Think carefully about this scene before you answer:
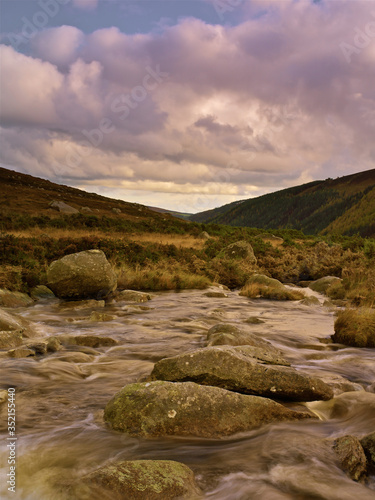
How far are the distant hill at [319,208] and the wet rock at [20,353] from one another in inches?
3282

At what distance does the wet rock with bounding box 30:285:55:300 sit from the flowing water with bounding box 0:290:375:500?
3936 millimetres

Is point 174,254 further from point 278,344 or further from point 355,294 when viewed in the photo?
point 278,344

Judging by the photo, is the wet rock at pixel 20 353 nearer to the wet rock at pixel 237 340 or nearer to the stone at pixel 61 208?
the wet rock at pixel 237 340

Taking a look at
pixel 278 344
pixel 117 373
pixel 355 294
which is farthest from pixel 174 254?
pixel 117 373

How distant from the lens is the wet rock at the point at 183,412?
14.2ft

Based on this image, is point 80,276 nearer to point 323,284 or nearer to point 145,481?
point 145,481

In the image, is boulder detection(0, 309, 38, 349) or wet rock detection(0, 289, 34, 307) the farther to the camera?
wet rock detection(0, 289, 34, 307)

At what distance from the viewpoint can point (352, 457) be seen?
3666 millimetres

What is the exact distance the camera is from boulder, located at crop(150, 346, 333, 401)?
5215 mm

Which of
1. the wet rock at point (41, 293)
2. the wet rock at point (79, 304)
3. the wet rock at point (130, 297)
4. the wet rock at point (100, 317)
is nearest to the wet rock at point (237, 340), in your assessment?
the wet rock at point (100, 317)

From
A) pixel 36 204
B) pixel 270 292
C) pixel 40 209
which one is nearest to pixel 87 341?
pixel 270 292

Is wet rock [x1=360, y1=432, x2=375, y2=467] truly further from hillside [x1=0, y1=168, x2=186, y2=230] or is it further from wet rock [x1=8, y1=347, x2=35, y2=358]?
hillside [x1=0, y1=168, x2=186, y2=230]

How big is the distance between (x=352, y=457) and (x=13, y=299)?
11.0 meters

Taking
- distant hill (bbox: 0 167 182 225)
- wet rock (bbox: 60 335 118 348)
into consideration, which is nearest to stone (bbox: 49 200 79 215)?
distant hill (bbox: 0 167 182 225)
